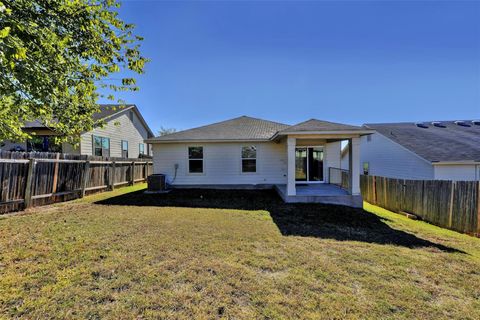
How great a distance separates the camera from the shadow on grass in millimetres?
5430

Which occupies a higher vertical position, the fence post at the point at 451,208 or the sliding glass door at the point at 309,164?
the sliding glass door at the point at 309,164

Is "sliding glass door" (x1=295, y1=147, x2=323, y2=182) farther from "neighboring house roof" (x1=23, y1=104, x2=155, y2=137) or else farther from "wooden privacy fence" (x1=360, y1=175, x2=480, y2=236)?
"neighboring house roof" (x1=23, y1=104, x2=155, y2=137)

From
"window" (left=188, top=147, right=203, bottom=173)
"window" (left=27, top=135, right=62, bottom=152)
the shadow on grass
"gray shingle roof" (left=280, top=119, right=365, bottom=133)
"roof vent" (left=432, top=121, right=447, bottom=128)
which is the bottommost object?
the shadow on grass

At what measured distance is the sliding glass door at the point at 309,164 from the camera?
40.9ft

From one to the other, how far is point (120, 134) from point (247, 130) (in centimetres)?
1057

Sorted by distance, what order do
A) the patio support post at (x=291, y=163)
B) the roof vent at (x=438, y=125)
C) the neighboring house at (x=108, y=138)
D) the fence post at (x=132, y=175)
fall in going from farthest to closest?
the roof vent at (x=438, y=125) → the fence post at (x=132, y=175) → the neighboring house at (x=108, y=138) → the patio support post at (x=291, y=163)

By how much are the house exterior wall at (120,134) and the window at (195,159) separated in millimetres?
4949

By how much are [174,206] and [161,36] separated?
8011 mm

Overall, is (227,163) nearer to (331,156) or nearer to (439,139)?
(331,156)

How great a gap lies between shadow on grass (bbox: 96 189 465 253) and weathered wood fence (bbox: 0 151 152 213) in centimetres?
169

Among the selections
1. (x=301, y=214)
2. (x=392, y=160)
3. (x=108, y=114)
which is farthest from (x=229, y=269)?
(x=108, y=114)

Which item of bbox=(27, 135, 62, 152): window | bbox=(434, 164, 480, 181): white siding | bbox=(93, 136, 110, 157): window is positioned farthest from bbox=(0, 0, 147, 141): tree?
bbox=(434, 164, 480, 181): white siding

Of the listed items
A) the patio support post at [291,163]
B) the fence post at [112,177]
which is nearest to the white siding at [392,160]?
the patio support post at [291,163]

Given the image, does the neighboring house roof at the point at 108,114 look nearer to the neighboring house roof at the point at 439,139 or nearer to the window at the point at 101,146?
the window at the point at 101,146
